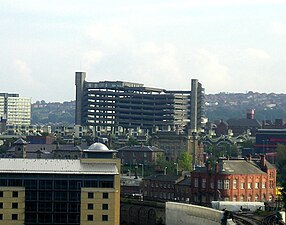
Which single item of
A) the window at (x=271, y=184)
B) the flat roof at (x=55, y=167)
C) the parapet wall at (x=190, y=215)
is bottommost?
the parapet wall at (x=190, y=215)

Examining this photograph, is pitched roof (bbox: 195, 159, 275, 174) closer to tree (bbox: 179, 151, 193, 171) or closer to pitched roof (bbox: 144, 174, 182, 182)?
pitched roof (bbox: 144, 174, 182, 182)

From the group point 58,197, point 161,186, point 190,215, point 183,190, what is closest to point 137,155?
point 161,186

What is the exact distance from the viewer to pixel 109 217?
87.8 m

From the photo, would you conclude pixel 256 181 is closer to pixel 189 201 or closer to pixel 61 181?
pixel 189 201

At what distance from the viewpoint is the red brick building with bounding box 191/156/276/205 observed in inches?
4793

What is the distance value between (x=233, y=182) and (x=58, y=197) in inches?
1484

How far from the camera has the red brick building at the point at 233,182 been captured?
12175 cm

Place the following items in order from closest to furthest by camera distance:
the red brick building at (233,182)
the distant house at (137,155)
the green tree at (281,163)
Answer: the red brick building at (233,182) < the green tree at (281,163) < the distant house at (137,155)

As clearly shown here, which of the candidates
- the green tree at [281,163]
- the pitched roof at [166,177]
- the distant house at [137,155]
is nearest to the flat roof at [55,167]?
the pitched roof at [166,177]

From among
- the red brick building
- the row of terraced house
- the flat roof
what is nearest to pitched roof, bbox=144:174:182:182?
the row of terraced house

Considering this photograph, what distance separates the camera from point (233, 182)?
122 metres

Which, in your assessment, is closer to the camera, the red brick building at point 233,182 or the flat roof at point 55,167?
the flat roof at point 55,167

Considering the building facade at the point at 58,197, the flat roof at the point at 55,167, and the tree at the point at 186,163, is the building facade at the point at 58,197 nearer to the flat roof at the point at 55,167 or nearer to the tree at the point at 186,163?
the flat roof at the point at 55,167

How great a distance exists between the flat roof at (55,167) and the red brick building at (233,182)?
29958 millimetres
